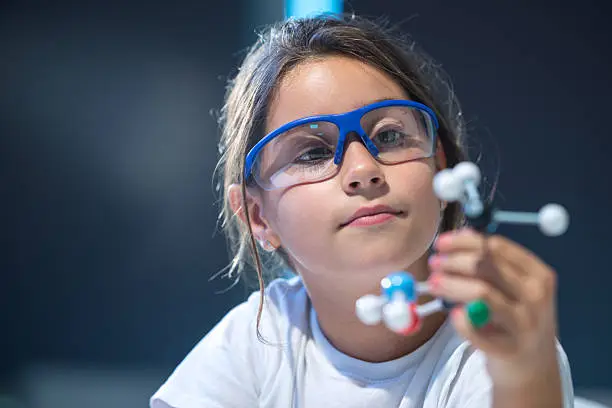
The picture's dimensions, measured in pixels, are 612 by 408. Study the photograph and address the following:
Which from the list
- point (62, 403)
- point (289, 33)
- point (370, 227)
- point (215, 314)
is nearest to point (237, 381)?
point (370, 227)

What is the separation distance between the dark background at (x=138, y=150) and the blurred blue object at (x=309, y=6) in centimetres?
3

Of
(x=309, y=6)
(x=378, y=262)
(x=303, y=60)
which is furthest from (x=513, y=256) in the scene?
(x=309, y=6)

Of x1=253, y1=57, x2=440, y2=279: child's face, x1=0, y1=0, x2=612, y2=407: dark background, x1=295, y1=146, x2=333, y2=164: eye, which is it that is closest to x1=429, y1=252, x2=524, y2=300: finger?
x1=253, y1=57, x2=440, y2=279: child's face

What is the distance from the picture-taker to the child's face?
79cm

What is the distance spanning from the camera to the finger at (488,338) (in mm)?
537

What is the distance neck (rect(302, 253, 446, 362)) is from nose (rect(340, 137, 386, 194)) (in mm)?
172

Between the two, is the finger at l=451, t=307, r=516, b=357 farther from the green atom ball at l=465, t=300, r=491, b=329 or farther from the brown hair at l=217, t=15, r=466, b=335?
the brown hair at l=217, t=15, r=466, b=335

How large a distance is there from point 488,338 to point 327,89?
0.43 metres

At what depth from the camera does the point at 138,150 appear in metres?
1.73

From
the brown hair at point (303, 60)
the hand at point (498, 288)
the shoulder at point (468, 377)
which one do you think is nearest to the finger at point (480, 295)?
the hand at point (498, 288)

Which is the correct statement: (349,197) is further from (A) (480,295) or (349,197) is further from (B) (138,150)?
(B) (138,150)

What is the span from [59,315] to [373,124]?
116 cm

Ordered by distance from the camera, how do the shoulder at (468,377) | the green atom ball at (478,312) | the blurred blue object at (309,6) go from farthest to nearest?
the blurred blue object at (309,6)
the shoulder at (468,377)
the green atom ball at (478,312)

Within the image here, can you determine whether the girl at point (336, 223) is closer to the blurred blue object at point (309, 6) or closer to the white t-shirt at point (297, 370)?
the white t-shirt at point (297, 370)
